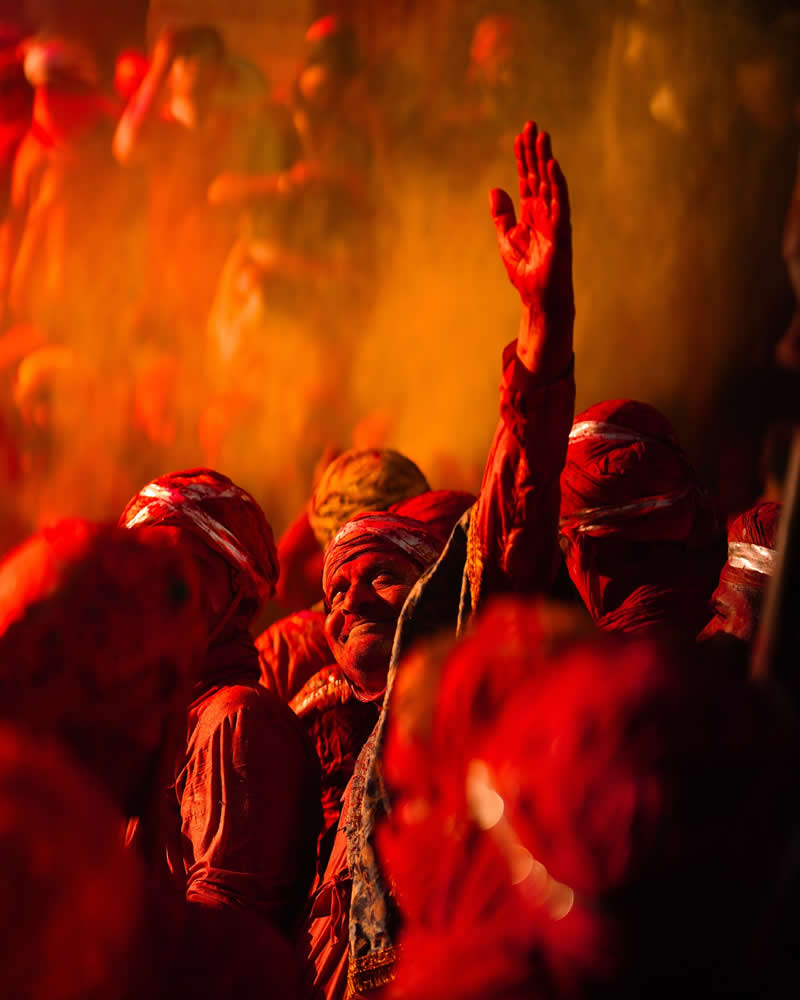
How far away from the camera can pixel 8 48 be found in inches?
239

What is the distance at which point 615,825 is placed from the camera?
3.11 feet

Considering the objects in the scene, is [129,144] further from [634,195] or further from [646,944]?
[646,944]

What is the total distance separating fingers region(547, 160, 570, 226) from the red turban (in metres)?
1.05

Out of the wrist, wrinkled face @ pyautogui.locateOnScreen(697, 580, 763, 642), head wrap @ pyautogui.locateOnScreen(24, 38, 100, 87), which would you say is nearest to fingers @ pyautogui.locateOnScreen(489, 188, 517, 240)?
the wrist

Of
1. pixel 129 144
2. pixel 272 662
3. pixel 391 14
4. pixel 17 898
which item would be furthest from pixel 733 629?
pixel 129 144

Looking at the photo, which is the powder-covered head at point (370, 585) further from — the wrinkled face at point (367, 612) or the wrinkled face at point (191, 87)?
the wrinkled face at point (191, 87)

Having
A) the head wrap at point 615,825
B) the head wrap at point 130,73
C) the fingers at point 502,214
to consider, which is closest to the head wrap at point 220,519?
the fingers at point 502,214

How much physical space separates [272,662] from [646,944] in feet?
7.93

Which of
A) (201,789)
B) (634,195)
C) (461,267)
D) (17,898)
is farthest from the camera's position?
(461,267)

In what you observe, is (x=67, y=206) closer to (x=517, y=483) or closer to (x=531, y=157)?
(x=531, y=157)

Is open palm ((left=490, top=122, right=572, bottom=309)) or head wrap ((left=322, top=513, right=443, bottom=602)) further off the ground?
open palm ((left=490, top=122, right=572, bottom=309))

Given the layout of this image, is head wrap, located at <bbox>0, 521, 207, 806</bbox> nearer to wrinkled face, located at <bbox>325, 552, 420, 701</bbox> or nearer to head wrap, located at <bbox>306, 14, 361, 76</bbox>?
wrinkled face, located at <bbox>325, 552, 420, 701</bbox>

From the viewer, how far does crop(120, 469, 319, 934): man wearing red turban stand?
205 centimetres

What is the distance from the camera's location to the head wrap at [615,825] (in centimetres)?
95
